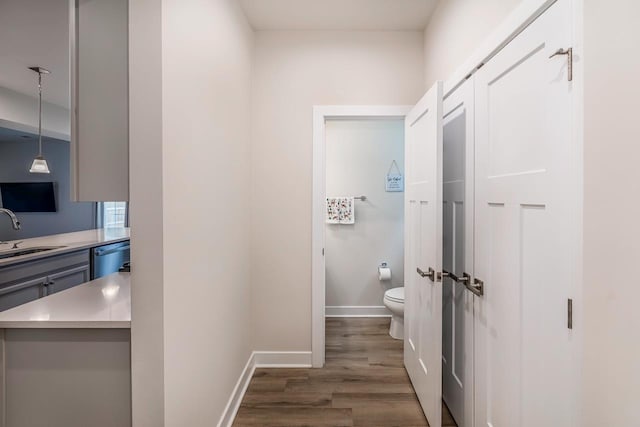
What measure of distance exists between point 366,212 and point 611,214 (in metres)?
2.95

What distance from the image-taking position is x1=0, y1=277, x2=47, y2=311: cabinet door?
2705 mm

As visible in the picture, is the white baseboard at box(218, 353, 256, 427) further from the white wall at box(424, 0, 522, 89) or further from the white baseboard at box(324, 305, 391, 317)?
the white wall at box(424, 0, 522, 89)

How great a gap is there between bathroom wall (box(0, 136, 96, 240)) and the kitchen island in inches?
183

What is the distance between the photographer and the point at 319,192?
252 cm

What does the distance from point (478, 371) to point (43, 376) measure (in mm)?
1862

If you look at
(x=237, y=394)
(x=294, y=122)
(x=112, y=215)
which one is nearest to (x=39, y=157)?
(x=112, y=215)

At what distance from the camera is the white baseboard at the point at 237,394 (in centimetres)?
181

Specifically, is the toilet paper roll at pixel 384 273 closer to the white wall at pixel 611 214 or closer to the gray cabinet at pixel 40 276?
the white wall at pixel 611 214

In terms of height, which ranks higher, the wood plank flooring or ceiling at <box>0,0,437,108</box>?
ceiling at <box>0,0,437,108</box>

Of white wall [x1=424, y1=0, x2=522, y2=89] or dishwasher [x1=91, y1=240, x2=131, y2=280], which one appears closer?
white wall [x1=424, y1=0, x2=522, y2=89]

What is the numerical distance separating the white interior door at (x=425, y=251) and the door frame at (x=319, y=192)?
28 centimetres

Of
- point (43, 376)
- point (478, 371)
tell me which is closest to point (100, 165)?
point (43, 376)

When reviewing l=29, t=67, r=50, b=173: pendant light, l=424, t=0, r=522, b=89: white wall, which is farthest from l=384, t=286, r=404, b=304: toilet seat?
l=29, t=67, r=50, b=173: pendant light

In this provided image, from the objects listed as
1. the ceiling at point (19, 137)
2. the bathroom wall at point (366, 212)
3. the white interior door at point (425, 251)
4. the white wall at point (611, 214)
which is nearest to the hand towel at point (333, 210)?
the bathroom wall at point (366, 212)
